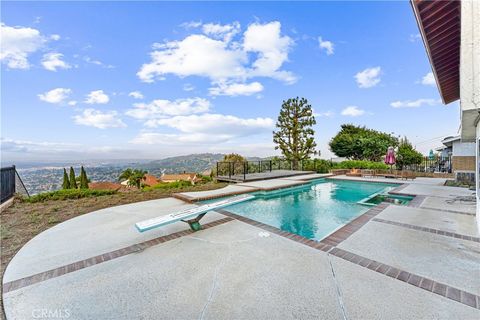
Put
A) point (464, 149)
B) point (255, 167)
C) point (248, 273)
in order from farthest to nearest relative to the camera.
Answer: point (255, 167)
point (464, 149)
point (248, 273)

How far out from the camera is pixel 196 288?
2180mm

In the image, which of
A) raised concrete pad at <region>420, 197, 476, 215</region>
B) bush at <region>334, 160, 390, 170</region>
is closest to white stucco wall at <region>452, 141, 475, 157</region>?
raised concrete pad at <region>420, 197, 476, 215</region>

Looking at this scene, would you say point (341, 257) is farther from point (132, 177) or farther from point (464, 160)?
point (132, 177)

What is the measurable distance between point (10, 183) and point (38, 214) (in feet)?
9.03


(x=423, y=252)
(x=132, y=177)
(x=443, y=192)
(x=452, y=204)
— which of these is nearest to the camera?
(x=423, y=252)

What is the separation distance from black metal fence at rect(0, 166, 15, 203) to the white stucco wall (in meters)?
18.4

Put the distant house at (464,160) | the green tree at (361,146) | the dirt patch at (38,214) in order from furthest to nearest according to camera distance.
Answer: the green tree at (361,146) → the distant house at (464,160) → the dirt patch at (38,214)

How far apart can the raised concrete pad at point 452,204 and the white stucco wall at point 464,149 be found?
5.01m

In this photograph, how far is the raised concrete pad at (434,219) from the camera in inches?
148

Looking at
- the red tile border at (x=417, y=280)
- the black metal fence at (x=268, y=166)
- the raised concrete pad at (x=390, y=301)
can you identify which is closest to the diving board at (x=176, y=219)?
the red tile border at (x=417, y=280)

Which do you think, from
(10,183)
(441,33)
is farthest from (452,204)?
(10,183)

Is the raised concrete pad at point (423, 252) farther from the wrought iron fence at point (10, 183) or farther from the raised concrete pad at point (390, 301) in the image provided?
the wrought iron fence at point (10, 183)

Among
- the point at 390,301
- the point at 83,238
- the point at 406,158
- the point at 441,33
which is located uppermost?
the point at 441,33

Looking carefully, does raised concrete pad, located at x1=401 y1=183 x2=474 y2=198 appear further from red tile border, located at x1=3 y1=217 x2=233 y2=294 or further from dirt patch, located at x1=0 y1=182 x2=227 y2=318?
dirt patch, located at x1=0 y1=182 x2=227 y2=318
